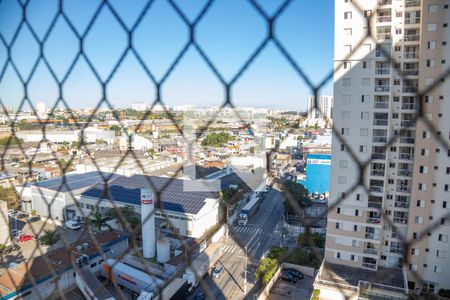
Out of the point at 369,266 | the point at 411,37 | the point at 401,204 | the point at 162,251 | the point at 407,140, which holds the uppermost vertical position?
the point at 411,37

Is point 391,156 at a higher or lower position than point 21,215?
higher

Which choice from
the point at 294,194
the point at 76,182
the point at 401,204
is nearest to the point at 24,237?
the point at 76,182

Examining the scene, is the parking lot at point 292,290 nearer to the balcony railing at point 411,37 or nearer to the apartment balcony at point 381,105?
the apartment balcony at point 381,105

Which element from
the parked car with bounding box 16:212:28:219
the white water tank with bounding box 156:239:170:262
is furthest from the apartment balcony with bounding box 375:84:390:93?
the parked car with bounding box 16:212:28:219

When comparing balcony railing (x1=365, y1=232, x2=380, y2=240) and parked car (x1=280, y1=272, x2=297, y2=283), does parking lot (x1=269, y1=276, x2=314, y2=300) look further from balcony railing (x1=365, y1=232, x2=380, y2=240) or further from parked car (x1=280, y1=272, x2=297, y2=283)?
balcony railing (x1=365, y1=232, x2=380, y2=240)

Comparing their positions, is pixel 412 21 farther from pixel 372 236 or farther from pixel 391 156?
pixel 372 236

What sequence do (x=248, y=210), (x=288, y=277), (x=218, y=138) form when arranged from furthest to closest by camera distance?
(x=248, y=210)
(x=288, y=277)
(x=218, y=138)
